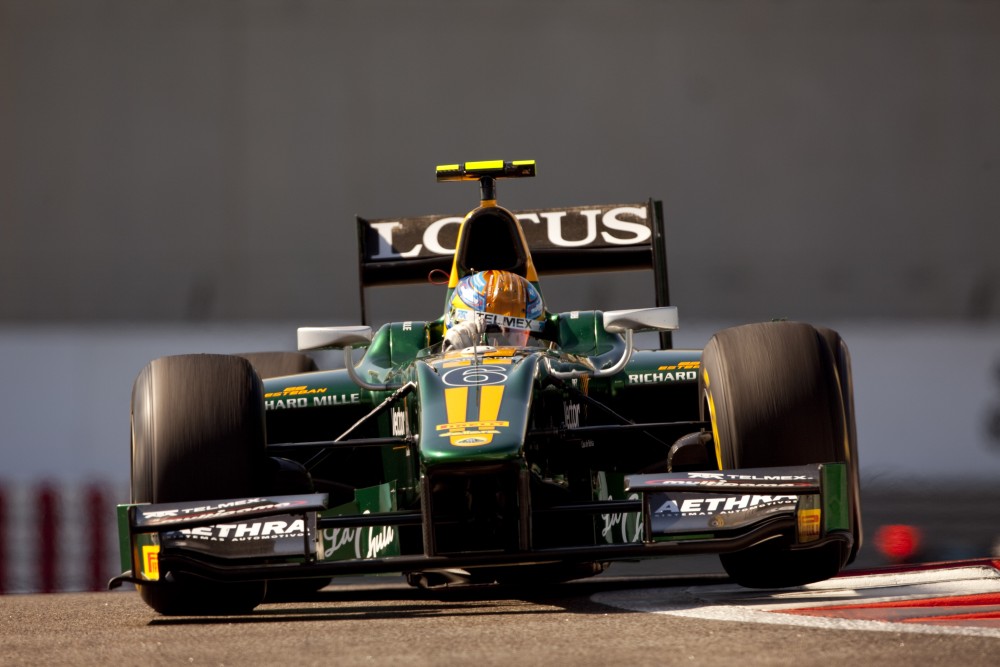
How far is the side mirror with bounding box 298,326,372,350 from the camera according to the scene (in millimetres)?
5664

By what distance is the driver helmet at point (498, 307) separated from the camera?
6016 millimetres

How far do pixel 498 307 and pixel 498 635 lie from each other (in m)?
2.23

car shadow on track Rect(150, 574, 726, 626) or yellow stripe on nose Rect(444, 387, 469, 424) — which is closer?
yellow stripe on nose Rect(444, 387, 469, 424)

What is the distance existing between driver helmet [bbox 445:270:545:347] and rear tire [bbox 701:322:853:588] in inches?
47.8

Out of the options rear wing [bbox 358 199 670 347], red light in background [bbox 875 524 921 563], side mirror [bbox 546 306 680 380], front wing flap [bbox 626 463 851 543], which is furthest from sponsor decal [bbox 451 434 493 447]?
red light in background [bbox 875 524 921 563]

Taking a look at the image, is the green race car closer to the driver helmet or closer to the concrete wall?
the driver helmet

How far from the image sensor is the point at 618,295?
534 inches

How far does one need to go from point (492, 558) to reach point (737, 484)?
76cm

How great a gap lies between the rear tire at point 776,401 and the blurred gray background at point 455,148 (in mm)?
8438

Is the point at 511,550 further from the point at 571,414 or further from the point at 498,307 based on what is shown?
the point at 498,307

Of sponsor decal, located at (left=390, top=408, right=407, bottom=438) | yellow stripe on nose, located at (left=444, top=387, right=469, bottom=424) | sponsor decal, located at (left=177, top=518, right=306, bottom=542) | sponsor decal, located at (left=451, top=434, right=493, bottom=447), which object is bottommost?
sponsor decal, located at (left=177, top=518, right=306, bottom=542)

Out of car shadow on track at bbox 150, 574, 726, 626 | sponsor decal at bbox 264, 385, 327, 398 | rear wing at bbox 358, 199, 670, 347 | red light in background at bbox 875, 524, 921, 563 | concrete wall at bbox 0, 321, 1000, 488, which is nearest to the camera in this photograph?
car shadow on track at bbox 150, 574, 726, 626

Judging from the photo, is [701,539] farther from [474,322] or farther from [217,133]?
[217,133]

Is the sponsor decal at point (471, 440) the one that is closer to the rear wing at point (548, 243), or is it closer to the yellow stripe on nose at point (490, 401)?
the yellow stripe on nose at point (490, 401)
